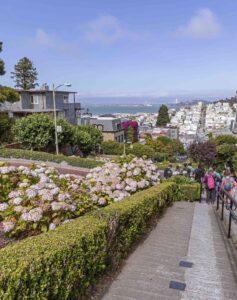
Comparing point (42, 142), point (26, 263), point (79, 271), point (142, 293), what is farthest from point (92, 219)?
point (42, 142)

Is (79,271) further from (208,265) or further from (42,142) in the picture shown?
(42,142)

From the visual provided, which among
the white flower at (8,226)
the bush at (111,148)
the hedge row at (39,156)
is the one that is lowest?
the bush at (111,148)

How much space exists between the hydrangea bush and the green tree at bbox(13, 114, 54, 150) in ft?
64.1

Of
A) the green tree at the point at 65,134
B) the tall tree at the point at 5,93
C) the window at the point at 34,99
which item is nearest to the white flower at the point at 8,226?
the tall tree at the point at 5,93

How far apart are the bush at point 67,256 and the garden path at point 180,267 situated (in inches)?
16.6

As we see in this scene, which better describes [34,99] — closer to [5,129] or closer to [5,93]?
[5,129]

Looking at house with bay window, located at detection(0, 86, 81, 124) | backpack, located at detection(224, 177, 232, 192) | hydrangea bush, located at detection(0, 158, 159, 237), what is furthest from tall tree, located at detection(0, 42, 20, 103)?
backpack, located at detection(224, 177, 232, 192)

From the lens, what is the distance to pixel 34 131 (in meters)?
27.8

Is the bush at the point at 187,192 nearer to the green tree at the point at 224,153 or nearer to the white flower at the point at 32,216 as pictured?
the white flower at the point at 32,216

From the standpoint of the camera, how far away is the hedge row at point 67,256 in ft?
9.98

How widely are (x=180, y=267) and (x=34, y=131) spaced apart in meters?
24.5

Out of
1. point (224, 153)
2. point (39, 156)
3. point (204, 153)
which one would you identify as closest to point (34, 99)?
point (39, 156)

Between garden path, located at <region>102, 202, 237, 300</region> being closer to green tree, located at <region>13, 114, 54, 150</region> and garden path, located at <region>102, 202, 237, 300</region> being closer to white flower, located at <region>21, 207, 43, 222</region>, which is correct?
white flower, located at <region>21, 207, 43, 222</region>

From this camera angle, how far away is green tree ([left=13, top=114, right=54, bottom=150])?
27594 mm
